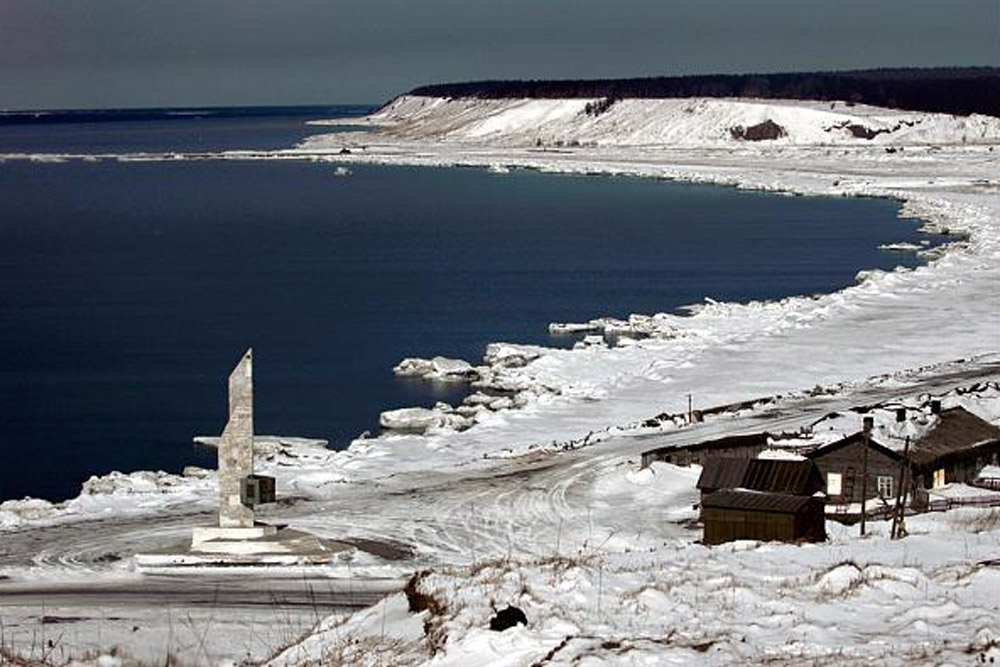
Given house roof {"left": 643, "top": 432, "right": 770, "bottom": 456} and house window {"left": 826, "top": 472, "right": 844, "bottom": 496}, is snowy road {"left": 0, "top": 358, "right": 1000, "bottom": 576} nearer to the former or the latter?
house roof {"left": 643, "top": 432, "right": 770, "bottom": 456}

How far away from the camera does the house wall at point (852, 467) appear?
30812mm

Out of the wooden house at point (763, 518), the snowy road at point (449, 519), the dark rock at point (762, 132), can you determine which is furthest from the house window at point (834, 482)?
the dark rock at point (762, 132)

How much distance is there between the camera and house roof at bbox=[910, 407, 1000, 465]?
31.4m

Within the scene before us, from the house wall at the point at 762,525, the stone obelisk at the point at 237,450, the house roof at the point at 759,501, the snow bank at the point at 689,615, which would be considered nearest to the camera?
the snow bank at the point at 689,615

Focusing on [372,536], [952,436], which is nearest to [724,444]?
[952,436]

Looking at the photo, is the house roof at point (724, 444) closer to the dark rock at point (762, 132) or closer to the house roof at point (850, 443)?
the house roof at point (850, 443)

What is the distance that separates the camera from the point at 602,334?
2224 inches

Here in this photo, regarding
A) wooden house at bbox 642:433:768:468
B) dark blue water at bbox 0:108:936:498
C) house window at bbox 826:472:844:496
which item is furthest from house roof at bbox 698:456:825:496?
dark blue water at bbox 0:108:936:498

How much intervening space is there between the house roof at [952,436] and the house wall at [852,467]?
580 millimetres

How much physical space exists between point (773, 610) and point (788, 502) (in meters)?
12.9

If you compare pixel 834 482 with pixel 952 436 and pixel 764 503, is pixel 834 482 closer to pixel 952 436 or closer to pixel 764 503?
pixel 952 436

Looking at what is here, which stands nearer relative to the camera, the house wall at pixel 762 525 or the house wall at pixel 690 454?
the house wall at pixel 762 525

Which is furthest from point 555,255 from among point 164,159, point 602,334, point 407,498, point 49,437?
point 164,159

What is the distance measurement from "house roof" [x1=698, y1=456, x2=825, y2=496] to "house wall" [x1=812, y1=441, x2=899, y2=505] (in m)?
1.70
